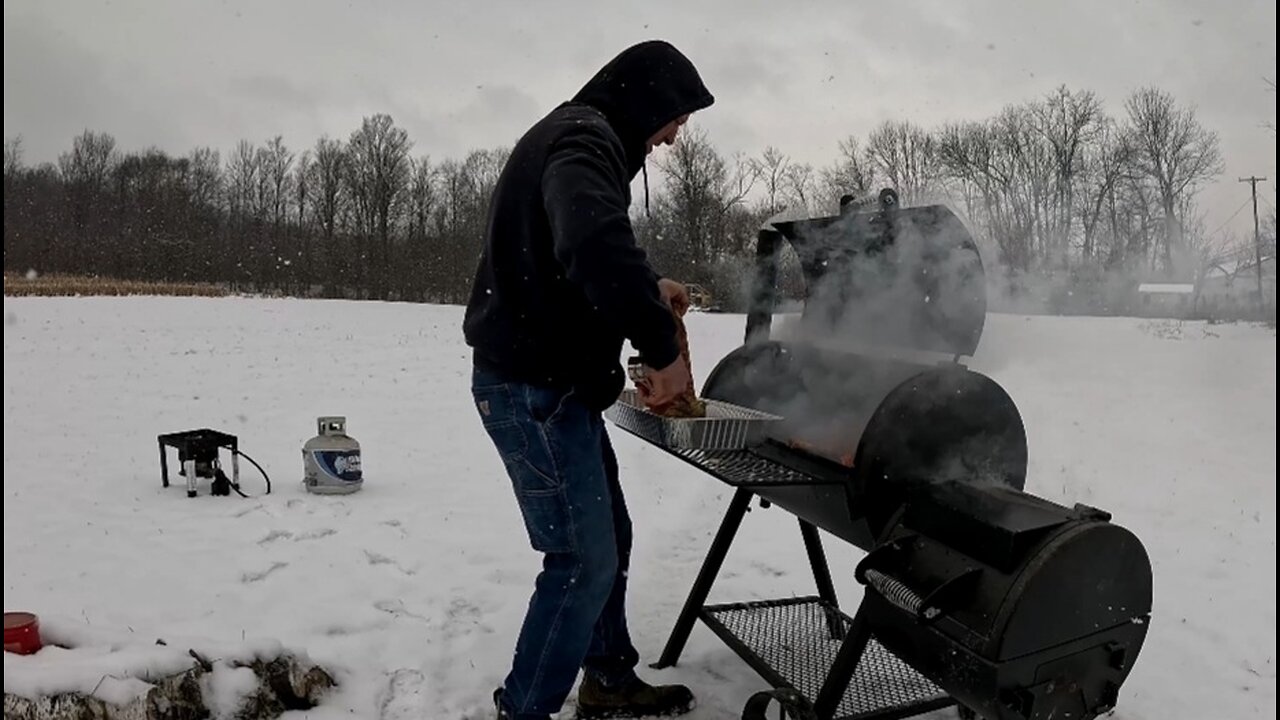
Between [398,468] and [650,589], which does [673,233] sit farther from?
[650,589]

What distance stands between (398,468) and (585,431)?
14.9 feet

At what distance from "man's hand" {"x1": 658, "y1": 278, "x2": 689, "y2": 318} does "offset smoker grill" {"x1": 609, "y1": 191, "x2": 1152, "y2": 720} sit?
0.36m

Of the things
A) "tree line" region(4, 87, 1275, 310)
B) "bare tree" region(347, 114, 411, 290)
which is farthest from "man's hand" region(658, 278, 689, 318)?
"bare tree" region(347, 114, 411, 290)

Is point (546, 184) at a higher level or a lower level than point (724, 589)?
higher

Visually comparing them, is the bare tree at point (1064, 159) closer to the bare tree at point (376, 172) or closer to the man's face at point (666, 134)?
the man's face at point (666, 134)

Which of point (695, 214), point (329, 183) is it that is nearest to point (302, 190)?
point (329, 183)

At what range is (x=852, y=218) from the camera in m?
2.93

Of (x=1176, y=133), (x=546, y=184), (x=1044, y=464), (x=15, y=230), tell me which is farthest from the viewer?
(x=15, y=230)

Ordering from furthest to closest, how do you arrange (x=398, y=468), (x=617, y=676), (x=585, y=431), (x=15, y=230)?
1. (x=15, y=230)
2. (x=398, y=468)
3. (x=617, y=676)
4. (x=585, y=431)

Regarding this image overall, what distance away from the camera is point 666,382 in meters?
2.32

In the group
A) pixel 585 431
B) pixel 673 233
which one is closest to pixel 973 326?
pixel 585 431

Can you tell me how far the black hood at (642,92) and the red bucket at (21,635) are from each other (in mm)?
2260

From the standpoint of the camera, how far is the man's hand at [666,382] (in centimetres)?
230

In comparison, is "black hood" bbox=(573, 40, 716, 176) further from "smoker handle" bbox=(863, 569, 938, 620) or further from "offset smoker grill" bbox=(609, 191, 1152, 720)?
"smoker handle" bbox=(863, 569, 938, 620)
